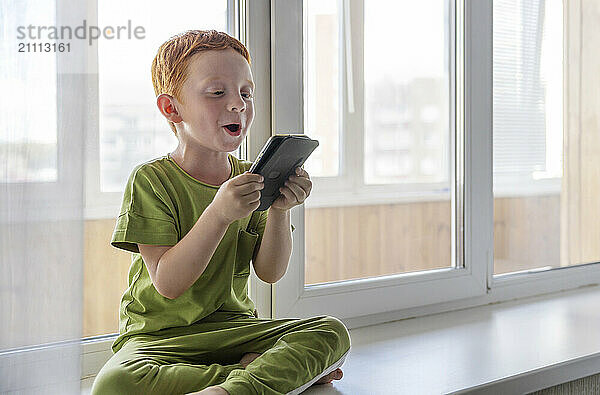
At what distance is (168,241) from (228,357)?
0.19m

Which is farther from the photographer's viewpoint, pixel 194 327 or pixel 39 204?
pixel 194 327

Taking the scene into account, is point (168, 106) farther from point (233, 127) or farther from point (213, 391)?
point (213, 391)

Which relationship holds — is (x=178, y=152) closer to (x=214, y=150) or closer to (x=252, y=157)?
(x=214, y=150)

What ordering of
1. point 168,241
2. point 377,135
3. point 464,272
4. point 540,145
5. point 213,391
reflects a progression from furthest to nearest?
point 540,145 < point 464,272 < point 377,135 < point 168,241 < point 213,391

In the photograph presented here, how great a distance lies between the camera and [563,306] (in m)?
1.70

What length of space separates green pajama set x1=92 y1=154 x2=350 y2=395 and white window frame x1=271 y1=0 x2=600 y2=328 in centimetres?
31

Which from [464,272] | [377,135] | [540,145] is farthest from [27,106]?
[540,145]

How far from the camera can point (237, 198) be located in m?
0.91

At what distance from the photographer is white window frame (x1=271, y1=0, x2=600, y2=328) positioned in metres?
1.35

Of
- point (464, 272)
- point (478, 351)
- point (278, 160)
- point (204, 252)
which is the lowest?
point (478, 351)

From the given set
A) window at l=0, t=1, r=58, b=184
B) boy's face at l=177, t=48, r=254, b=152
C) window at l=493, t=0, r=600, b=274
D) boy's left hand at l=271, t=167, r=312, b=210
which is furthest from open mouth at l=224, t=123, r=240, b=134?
window at l=493, t=0, r=600, b=274

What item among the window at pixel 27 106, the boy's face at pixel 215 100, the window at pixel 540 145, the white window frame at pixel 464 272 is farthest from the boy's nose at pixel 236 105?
the window at pixel 540 145

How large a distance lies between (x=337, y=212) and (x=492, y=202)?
0.45 meters

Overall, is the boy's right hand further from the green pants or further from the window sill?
the window sill
